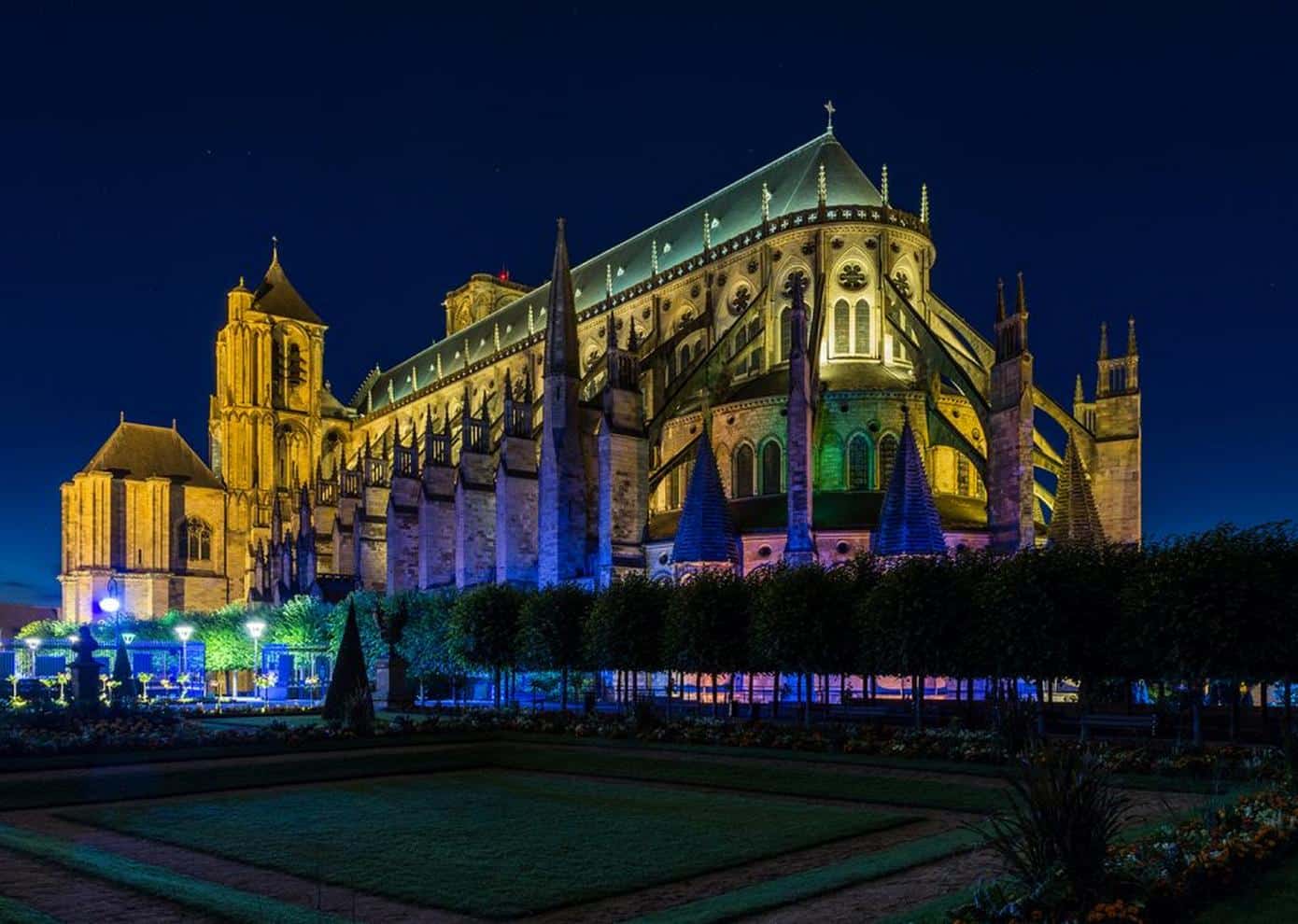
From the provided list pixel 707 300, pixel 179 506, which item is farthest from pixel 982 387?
pixel 179 506

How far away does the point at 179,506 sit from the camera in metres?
89.4

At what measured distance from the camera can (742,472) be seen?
5172cm

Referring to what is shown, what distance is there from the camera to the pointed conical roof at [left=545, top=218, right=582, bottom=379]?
52.2m

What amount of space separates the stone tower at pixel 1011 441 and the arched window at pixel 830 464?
787 cm

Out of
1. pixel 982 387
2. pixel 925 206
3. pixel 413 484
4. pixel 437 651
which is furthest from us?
pixel 413 484

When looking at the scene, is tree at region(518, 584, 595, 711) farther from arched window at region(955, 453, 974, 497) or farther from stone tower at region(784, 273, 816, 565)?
arched window at region(955, 453, 974, 497)

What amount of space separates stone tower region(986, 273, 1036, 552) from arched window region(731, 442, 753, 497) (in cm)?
1193

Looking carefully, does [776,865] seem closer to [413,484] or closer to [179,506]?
[413,484]

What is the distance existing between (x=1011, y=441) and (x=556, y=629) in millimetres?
17033

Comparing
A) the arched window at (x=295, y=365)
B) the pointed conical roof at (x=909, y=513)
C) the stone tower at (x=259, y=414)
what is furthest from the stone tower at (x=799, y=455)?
the arched window at (x=295, y=365)

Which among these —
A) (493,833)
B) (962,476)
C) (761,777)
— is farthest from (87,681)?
(962,476)

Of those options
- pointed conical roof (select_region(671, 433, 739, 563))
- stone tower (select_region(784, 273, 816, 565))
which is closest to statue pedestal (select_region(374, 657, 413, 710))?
pointed conical roof (select_region(671, 433, 739, 563))

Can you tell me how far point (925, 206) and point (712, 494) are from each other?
22.1 metres

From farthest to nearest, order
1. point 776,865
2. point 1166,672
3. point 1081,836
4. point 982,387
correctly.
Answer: point 982,387
point 1166,672
point 776,865
point 1081,836
